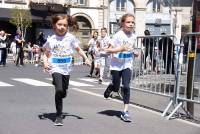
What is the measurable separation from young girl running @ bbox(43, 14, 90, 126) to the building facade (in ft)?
128

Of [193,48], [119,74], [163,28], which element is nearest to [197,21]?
[193,48]

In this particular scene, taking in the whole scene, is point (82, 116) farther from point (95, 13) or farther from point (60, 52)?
point (95, 13)

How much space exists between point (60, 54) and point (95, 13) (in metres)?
49.7

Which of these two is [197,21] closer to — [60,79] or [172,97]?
[172,97]

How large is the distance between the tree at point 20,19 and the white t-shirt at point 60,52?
4095cm

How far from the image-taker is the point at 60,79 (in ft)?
28.8

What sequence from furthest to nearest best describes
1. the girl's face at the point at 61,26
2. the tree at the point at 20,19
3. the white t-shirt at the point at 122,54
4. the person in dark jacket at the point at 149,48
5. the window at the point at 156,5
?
1. the window at the point at 156,5
2. the tree at the point at 20,19
3. the person in dark jacket at the point at 149,48
4. the white t-shirt at the point at 122,54
5. the girl's face at the point at 61,26

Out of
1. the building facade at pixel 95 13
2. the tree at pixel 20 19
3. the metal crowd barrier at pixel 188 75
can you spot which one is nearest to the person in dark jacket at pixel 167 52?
the metal crowd barrier at pixel 188 75

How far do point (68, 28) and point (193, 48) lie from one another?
239 centimetres

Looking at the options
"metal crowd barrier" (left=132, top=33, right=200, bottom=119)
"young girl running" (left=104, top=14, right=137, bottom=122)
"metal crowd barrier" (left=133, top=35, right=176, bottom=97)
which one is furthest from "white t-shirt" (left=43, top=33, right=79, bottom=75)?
"metal crowd barrier" (left=133, top=35, right=176, bottom=97)

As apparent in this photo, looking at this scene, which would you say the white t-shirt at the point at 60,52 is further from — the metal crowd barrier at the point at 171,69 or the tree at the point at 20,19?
the tree at the point at 20,19

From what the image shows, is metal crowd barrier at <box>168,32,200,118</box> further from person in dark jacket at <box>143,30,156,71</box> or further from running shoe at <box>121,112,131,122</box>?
person in dark jacket at <box>143,30,156,71</box>

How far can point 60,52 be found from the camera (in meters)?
8.87

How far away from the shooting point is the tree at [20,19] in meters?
49.8
